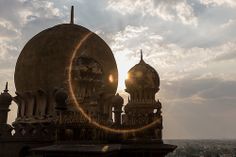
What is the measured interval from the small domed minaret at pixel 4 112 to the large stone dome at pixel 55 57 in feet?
3.57

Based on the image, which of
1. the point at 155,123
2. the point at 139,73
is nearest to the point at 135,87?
the point at 139,73

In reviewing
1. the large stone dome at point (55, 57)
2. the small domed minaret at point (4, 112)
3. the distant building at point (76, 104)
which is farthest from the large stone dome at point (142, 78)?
the small domed minaret at point (4, 112)

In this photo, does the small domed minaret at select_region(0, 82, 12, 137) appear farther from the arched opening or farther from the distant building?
the arched opening

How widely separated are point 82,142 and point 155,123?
4.30 meters

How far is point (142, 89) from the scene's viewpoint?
18.4 meters

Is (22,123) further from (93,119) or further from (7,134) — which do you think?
(93,119)

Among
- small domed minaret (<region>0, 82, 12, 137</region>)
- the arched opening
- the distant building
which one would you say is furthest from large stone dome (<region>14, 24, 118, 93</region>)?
the arched opening

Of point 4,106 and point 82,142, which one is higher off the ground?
point 4,106

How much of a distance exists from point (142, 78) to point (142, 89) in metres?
0.74

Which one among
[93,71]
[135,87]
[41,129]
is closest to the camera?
[93,71]

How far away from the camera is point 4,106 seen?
18.0 meters

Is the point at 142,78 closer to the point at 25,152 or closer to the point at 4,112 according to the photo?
the point at 25,152

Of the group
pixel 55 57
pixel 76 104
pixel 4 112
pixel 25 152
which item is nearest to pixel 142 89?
pixel 76 104

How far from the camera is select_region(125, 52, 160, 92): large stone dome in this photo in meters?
18.5
